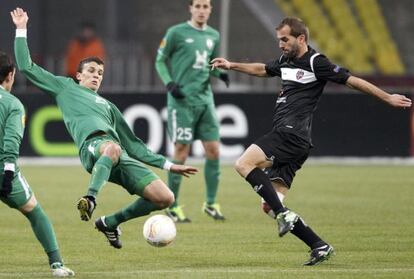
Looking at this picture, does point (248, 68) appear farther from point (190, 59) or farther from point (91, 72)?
point (190, 59)

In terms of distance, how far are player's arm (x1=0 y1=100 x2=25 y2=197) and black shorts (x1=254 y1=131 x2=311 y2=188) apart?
2235 mm

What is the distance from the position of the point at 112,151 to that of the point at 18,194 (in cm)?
95

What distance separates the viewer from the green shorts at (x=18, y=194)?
8.32m

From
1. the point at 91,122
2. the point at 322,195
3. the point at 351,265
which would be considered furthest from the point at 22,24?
the point at 322,195

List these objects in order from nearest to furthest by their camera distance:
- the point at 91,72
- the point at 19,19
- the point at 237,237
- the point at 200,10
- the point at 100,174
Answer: the point at 100,174 → the point at 19,19 → the point at 91,72 → the point at 237,237 → the point at 200,10

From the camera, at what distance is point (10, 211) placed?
1378 centimetres

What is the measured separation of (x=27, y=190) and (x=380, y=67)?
22235 millimetres

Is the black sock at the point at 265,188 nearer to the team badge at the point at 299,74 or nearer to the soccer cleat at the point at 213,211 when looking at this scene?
the team badge at the point at 299,74

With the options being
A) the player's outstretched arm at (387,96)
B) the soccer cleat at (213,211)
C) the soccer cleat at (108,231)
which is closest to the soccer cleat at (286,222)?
the player's outstretched arm at (387,96)

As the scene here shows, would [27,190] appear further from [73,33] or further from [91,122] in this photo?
[73,33]

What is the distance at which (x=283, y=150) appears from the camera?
31.5ft

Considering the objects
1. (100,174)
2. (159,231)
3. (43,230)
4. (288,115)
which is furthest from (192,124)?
(43,230)

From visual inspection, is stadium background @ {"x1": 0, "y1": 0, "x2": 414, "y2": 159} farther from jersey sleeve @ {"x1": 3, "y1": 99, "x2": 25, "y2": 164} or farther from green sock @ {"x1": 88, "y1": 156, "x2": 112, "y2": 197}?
jersey sleeve @ {"x1": 3, "y1": 99, "x2": 25, "y2": 164}

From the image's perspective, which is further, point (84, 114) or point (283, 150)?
point (283, 150)
